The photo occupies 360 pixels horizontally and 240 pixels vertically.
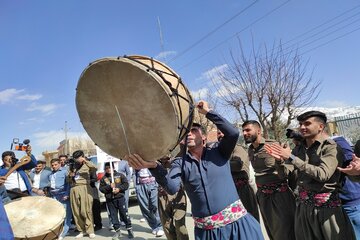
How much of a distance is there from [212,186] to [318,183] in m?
1.43

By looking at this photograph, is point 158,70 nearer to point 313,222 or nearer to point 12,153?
point 313,222

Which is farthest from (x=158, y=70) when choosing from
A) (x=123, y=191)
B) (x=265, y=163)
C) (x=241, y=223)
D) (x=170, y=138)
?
(x=123, y=191)

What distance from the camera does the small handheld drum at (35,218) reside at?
4.69 m

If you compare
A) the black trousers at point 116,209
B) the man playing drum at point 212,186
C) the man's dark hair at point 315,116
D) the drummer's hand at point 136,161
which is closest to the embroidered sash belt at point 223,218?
the man playing drum at point 212,186

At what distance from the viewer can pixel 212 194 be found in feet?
9.93

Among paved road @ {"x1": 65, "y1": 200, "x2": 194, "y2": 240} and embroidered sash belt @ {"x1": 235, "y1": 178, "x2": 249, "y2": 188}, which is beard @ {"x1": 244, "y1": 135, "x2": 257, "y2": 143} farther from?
paved road @ {"x1": 65, "y1": 200, "x2": 194, "y2": 240}

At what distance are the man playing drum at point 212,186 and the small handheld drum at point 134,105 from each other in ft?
1.34

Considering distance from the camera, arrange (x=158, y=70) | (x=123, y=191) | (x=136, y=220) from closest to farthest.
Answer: (x=158, y=70), (x=123, y=191), (x=136, y=220)

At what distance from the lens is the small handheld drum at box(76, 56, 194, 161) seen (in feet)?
7.52

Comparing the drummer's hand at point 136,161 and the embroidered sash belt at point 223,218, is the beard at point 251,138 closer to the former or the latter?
the embroidered sash belt at point 223,218

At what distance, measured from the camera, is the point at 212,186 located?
3.05 metres

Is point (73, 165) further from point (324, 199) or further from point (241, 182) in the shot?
point (324, 199)

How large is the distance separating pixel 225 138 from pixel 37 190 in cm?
730

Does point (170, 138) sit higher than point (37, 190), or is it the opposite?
point (170, 138)
